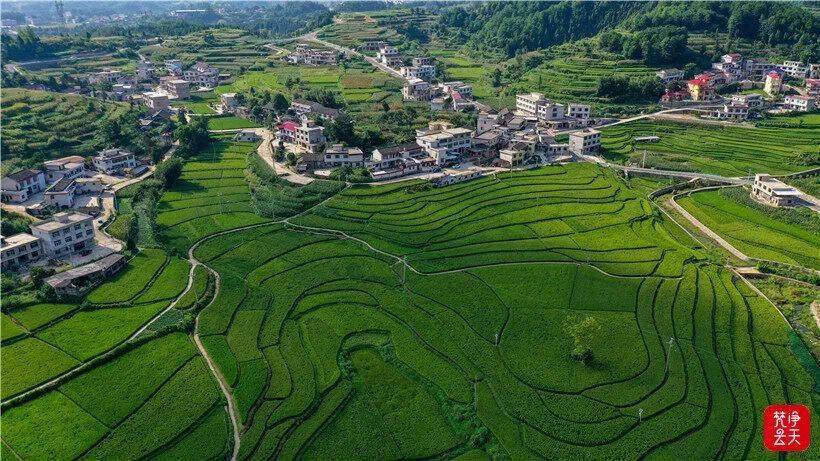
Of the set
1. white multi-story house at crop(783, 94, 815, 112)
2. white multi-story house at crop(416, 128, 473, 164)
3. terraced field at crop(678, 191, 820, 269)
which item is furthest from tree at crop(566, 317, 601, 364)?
white multi-story house at crop(783, 94, 815, 112)

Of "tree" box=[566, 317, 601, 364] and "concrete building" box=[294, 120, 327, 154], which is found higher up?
"concrete building" box=[294, 120, 327, 154]

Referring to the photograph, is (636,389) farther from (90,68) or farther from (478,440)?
(90,68)

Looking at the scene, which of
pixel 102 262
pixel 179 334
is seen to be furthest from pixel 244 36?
pixel 179 334

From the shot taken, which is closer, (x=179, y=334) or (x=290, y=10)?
(x=179, y=334)

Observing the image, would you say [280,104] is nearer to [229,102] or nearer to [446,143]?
[229,102]

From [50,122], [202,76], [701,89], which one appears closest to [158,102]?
[50,122]

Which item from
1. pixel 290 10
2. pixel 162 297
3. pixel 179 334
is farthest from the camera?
pixel 290 10

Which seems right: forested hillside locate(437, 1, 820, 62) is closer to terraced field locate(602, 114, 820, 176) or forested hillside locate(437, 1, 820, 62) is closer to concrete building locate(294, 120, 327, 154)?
terraced field locate(602, 114, 820, 176)
